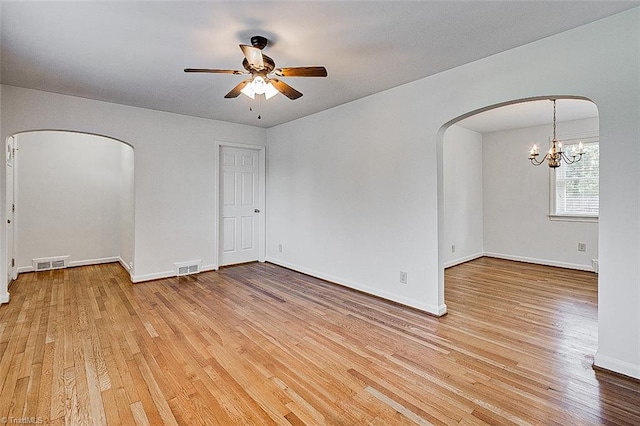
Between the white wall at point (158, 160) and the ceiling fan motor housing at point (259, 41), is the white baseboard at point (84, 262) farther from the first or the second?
the ceiling fan motor housing at point (259, 41)

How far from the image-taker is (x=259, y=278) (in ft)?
15.3

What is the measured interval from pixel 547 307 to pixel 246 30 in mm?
4196

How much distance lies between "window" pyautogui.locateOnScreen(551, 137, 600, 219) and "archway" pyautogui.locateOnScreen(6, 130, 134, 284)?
732 centimetres

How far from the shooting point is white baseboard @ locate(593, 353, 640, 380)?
2.07 metres

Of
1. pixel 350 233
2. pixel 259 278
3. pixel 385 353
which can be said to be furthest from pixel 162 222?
pixel 385 353

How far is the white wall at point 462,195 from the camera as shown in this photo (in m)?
5.38

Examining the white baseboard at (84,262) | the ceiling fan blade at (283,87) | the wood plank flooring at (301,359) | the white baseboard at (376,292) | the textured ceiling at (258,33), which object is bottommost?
the wood plank flooring at (301,359)

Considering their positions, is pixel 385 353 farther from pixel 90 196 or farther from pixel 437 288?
pixel 90 196

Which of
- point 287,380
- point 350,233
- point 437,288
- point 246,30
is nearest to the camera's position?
point 287,380

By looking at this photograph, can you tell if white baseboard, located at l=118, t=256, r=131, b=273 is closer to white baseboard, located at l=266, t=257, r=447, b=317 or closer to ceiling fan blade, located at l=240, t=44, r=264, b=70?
white baseboard, located at l=266, t=257, r=447, b=317

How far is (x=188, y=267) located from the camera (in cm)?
482

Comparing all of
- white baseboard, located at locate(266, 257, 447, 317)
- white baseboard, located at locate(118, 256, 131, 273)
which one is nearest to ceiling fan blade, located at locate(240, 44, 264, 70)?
white baseboard, located at locate(266, 257, 447, 317)

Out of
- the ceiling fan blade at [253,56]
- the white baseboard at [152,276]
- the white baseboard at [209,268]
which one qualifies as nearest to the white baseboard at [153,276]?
the white baseboard at [152,276]

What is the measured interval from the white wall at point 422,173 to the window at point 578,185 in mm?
3723
